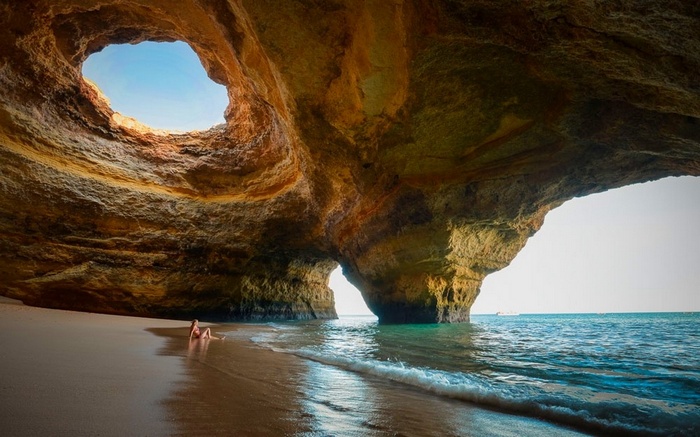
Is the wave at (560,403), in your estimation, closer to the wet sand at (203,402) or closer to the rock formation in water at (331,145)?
the wet sand at (203,402)

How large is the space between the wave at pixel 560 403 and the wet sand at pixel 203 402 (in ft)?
0.70

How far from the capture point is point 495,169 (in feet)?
32.3

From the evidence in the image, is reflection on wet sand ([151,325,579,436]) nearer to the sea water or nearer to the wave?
the sea water

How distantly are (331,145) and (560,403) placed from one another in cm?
781

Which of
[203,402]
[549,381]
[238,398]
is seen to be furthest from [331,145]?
[203,402]

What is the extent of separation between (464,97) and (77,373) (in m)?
7.55

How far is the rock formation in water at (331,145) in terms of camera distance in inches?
218

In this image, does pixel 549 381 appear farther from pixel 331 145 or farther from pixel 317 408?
pixel 331 145

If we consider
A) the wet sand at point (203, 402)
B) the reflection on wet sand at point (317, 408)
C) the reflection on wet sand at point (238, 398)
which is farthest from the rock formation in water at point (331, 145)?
the reflection on wet sand at point (238, 398)

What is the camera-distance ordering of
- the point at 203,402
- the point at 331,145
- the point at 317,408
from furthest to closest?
the point at 331,145
the point at 317,408
the point at 203,402

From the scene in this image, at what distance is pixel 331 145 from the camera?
955 centimetres

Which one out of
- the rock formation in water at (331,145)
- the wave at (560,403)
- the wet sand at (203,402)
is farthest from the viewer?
the rock formation in water at (331,145)

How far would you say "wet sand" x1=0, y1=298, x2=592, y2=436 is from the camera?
1.76m

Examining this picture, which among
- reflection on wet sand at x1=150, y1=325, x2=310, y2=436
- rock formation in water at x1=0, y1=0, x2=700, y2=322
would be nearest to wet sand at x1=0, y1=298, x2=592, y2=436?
reflection on wet sand at x1=150, y1=325, x2=310, y2=436
